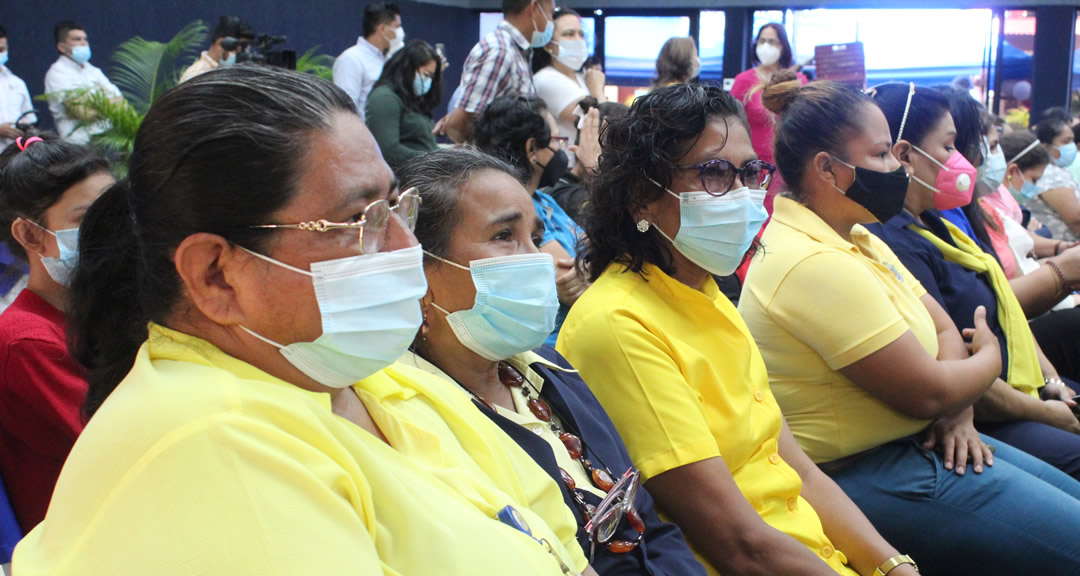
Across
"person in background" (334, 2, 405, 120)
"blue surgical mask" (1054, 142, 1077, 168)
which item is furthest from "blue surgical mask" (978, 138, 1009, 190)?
"person in background" (334, 2, 405, 120)

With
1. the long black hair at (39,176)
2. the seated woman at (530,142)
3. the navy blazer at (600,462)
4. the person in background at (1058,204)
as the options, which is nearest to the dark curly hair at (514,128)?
the seated woman at (530,142)

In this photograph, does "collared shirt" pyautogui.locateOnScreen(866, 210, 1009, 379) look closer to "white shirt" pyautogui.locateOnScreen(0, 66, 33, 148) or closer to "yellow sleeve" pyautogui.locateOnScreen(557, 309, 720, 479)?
"yellow sleeve" pyautogui.locateOnScreen(557, 309, 720, 479)

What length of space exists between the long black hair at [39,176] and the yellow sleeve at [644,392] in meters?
1.25

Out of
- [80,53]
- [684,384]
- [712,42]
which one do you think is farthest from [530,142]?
[712,42]

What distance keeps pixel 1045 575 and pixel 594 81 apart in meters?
3.65

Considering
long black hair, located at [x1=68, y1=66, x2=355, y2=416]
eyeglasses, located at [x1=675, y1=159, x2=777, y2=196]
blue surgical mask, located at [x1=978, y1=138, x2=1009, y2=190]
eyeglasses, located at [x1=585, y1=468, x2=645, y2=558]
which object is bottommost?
blue surgical mask, located at [x1=978, y1=138, x2=1009, y2=190]

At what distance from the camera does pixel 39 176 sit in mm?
2074

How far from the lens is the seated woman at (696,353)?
1.79 meters

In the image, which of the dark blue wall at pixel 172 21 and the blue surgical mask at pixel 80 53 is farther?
the dark blue wall at pixel 172 21

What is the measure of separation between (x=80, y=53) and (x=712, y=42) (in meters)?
8.25

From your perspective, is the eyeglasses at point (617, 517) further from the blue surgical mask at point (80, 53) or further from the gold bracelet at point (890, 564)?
the blue surgical mask at point (80, 53)

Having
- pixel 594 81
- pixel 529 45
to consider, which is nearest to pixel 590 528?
pixel 529 45

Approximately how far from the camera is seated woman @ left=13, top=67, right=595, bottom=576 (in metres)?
0.89

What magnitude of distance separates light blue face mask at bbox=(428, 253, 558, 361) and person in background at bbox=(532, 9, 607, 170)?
8.34ft
